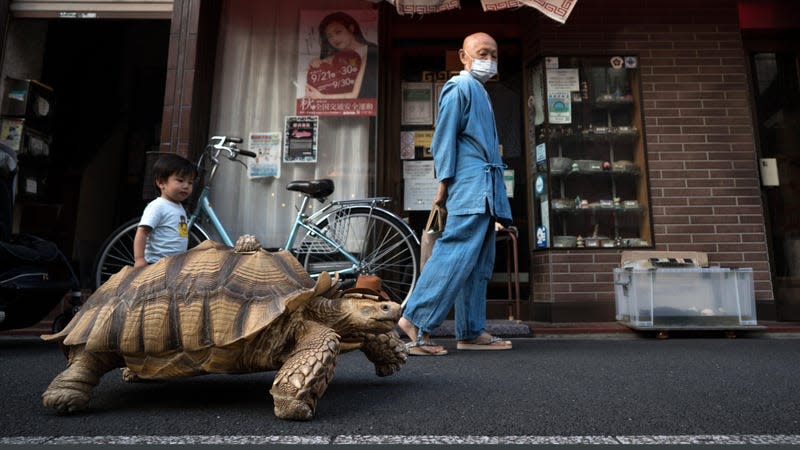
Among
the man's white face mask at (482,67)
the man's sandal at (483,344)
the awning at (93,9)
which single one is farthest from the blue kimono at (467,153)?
the awning at (93,9)

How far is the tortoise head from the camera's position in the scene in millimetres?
1727

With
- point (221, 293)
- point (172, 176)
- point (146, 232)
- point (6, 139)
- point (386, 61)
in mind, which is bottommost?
point (221, 293)

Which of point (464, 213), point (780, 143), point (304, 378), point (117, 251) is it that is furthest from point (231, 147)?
point (780, 143)

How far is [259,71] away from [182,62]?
822 millimetres

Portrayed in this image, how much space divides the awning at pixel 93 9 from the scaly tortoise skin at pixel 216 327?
3.98m

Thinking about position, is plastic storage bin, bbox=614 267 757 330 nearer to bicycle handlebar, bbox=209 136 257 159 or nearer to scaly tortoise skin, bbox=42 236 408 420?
scaly tortoise skin, bbox=42 236 408 420

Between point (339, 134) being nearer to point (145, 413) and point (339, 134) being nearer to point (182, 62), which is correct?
point (182, 62)

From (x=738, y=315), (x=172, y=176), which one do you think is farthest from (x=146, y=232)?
(x=738, y=315)

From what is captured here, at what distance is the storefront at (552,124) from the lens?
15.1 ft

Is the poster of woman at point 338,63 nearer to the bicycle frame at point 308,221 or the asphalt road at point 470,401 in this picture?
the bicycle frame at point 308,221

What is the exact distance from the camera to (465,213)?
9.46ft

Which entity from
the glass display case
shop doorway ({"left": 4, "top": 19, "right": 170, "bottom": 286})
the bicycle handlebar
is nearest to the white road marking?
the bicycle handlebar

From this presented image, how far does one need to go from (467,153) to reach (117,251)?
9.96ft

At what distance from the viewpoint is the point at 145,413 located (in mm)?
1573
